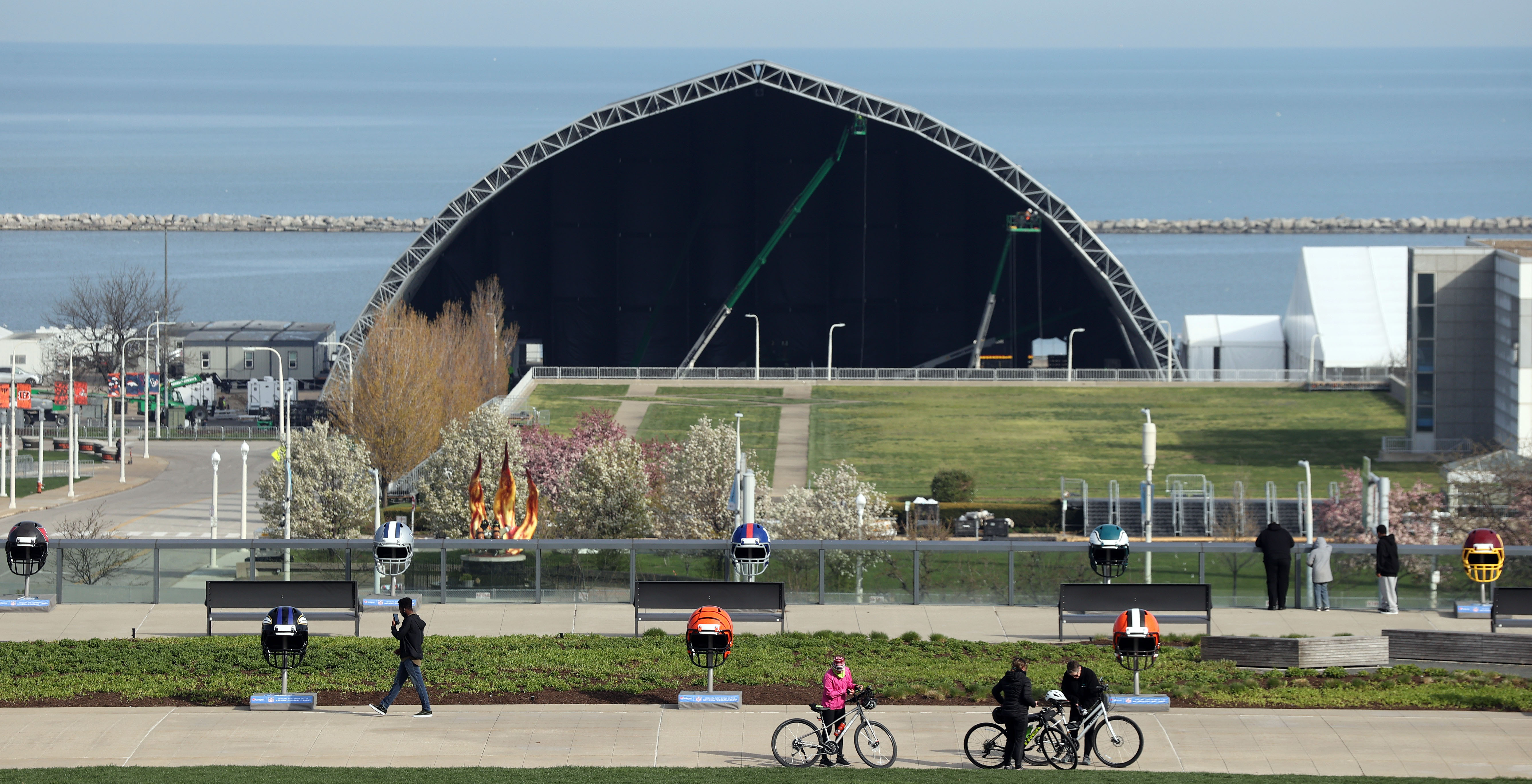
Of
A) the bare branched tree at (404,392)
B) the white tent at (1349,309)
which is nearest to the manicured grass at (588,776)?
the bare branched tree at (404,392)

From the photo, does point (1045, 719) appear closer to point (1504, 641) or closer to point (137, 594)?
point (1504, 641)

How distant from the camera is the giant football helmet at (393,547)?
23.0 metres

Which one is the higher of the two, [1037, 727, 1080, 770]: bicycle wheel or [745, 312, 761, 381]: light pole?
[745, 312, 761, 381]: light pole

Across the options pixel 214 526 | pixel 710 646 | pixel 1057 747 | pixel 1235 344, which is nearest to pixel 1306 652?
pixel 1057 747

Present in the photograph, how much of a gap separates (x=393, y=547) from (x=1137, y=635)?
9.91 meters

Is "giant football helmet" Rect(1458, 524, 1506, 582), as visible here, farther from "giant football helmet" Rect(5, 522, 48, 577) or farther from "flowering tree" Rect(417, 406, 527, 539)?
"flowering tree" Rect(417, 406, 527, 539)

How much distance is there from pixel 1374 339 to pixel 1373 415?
1847 centimetres

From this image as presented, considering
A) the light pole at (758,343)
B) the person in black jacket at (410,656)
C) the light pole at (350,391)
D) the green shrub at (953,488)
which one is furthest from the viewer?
the light pole at (758,343)

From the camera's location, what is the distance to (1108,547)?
22766 mm

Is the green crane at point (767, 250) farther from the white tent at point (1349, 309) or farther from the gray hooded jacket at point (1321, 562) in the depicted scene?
the gray hooded jacket at point (1321, 562)

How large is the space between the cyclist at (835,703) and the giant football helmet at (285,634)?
6.25 metres

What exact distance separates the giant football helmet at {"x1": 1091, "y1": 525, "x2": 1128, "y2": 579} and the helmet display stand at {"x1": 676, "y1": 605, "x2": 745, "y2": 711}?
18.5ft

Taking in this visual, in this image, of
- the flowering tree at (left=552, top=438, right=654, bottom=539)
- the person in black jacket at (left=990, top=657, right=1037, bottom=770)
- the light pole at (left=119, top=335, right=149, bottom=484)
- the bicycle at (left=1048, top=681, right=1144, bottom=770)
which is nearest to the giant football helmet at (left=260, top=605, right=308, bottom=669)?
the person in black jacket at (left=990, top=657, right=1037, bottom=770)

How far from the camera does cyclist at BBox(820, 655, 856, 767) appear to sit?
1720 centimetres
